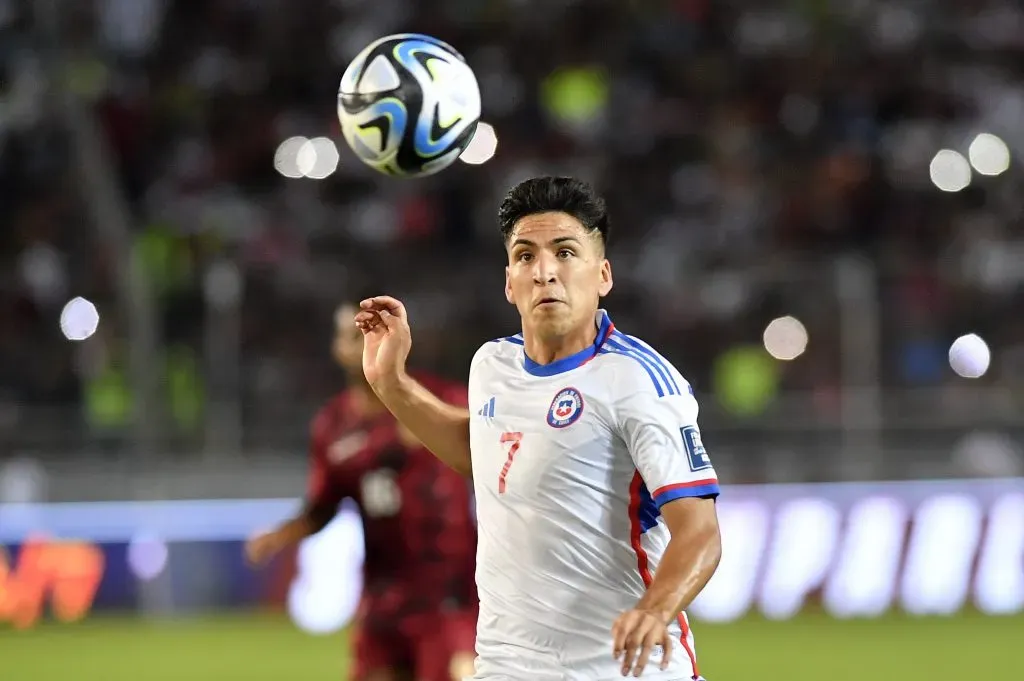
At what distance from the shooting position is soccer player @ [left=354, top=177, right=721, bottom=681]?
4.16 m

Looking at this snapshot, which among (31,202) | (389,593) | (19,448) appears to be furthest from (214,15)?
(389,593)

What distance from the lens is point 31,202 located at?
16703 millimetres

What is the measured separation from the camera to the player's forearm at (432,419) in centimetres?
481

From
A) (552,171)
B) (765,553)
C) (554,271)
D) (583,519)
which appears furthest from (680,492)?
(552,171)

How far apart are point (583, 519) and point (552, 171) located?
1336cm

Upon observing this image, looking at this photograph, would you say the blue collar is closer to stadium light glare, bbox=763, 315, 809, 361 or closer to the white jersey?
the white jersey

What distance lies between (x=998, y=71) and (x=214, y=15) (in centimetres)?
879

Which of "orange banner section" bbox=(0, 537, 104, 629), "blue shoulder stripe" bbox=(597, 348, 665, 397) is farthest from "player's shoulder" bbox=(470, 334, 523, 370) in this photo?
"orange banner section" bbox=(0, 537, 104, 629)

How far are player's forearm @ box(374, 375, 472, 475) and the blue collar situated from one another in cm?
38

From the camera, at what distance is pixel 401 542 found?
23.4ft

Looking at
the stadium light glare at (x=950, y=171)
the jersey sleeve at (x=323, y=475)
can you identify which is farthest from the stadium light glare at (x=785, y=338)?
the jersey sleeve at (x=323, y=475)

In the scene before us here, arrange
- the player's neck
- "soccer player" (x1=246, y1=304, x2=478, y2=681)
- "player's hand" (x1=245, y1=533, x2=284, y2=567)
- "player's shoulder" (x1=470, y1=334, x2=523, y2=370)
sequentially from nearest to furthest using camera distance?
the player's neck < "player's shoulder" (x1=470, y1=334, x2=523, y2=370) < "player's hand" (x1=245, y1=533, x2=284, y2=567) < "soccer player" (x1=246, y1=304, x2=478, y2=681)

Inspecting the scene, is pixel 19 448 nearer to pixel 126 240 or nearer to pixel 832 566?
pixel 126 240

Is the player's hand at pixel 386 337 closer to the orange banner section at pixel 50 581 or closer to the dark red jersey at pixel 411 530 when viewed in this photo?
the dark red jersey at pixel 411 530
